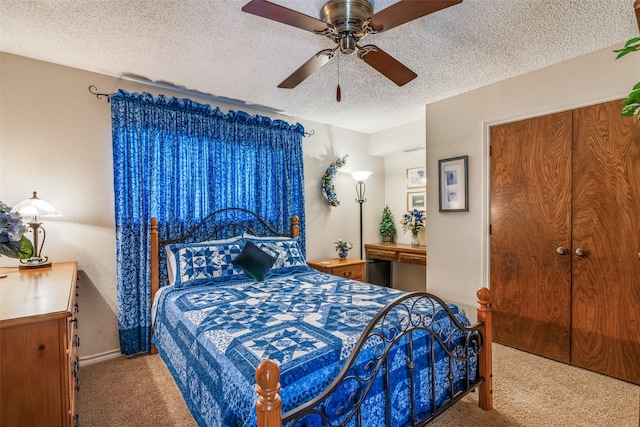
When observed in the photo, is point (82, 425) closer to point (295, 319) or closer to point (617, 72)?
point (295, 319)

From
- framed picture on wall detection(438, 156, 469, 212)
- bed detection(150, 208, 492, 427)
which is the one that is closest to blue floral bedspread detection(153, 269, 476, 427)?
bed detection(150, 208, 492, 427)

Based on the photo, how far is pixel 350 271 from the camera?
396cm

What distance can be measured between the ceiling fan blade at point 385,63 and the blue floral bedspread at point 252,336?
4.93ft

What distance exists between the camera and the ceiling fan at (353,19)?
1444mm

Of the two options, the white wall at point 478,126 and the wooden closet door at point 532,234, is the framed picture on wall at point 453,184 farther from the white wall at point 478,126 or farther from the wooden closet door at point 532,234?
the wooden closet door at point 532,234

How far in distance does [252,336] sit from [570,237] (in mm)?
2661

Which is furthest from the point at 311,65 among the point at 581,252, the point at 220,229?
the point at 581,252

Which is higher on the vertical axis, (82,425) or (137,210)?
(137,210)

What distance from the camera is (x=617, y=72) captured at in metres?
2.38

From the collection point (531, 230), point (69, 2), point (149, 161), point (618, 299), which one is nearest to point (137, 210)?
point (149, 161)

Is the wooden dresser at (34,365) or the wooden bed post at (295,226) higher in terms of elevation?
the wooden bed post at (295,226)

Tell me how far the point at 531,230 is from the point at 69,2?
12.3 ft

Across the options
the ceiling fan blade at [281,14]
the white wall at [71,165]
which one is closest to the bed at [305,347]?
the white wall at [71,165]

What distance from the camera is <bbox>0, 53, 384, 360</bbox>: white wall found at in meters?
2.44
